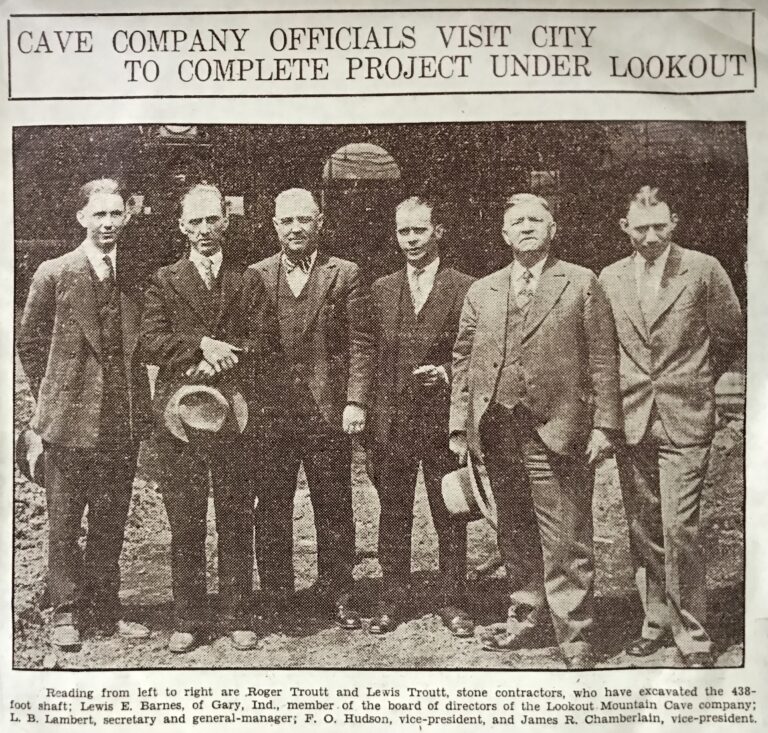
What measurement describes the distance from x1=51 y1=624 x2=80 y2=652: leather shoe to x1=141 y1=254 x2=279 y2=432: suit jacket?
0.23 metres

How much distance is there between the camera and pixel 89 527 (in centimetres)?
74

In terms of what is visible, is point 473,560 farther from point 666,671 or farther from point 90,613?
point 90,613

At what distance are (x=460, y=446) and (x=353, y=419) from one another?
114 millimetres

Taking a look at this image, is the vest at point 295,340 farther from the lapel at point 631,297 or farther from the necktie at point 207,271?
the lapel at point 631,297

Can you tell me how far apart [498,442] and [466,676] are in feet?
0.80

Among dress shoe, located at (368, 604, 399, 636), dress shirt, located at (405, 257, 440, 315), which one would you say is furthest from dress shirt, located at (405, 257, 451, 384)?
dress shoe, located at (368, 604, 399, 636)

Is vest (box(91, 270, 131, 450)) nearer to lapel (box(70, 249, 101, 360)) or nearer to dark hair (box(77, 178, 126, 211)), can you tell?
lapel (box(70, 249, 101, 360))

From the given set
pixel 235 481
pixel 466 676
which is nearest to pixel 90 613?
pixel 235 481

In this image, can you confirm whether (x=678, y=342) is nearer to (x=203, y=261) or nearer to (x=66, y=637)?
(x=203, y=261)

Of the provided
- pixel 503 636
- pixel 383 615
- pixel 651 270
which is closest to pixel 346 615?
pixel 383 615

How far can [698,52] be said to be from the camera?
75 centimetres

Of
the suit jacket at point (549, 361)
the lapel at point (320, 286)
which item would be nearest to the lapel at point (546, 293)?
the suit jacket at point (549, 361)

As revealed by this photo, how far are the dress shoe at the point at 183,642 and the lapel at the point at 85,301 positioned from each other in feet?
0.98

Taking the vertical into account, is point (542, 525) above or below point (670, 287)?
below
